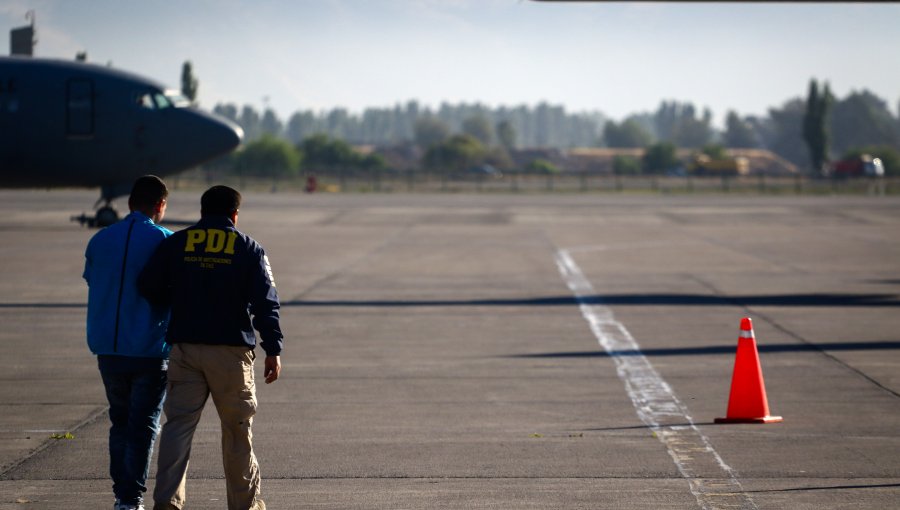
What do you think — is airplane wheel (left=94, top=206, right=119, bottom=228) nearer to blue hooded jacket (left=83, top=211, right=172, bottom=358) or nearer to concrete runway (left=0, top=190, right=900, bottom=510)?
concrete runway (left=0, top=190, right=900, bottom=510)

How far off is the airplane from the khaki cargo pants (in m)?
23.5

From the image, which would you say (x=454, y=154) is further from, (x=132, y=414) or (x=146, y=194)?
(x=132, y=414)

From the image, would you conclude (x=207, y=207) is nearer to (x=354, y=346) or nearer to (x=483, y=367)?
(x=483, y=367)

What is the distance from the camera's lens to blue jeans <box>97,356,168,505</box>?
269 inches

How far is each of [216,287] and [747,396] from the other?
203 inches

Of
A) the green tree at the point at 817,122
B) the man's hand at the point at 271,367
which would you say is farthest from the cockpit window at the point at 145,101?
the green tree at the point at 817,122

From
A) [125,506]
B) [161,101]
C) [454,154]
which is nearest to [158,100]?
[161,101]

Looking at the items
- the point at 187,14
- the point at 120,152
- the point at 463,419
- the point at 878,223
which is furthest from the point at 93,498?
the point at 878,223

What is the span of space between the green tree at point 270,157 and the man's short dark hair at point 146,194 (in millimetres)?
111567

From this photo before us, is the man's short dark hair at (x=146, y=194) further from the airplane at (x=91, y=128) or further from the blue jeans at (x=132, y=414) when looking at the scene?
the airplane at (x=91, y=128)

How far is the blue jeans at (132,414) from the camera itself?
6824mm

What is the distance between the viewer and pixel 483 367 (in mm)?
12914

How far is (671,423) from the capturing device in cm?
996

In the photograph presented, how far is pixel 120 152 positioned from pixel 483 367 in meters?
19.2
